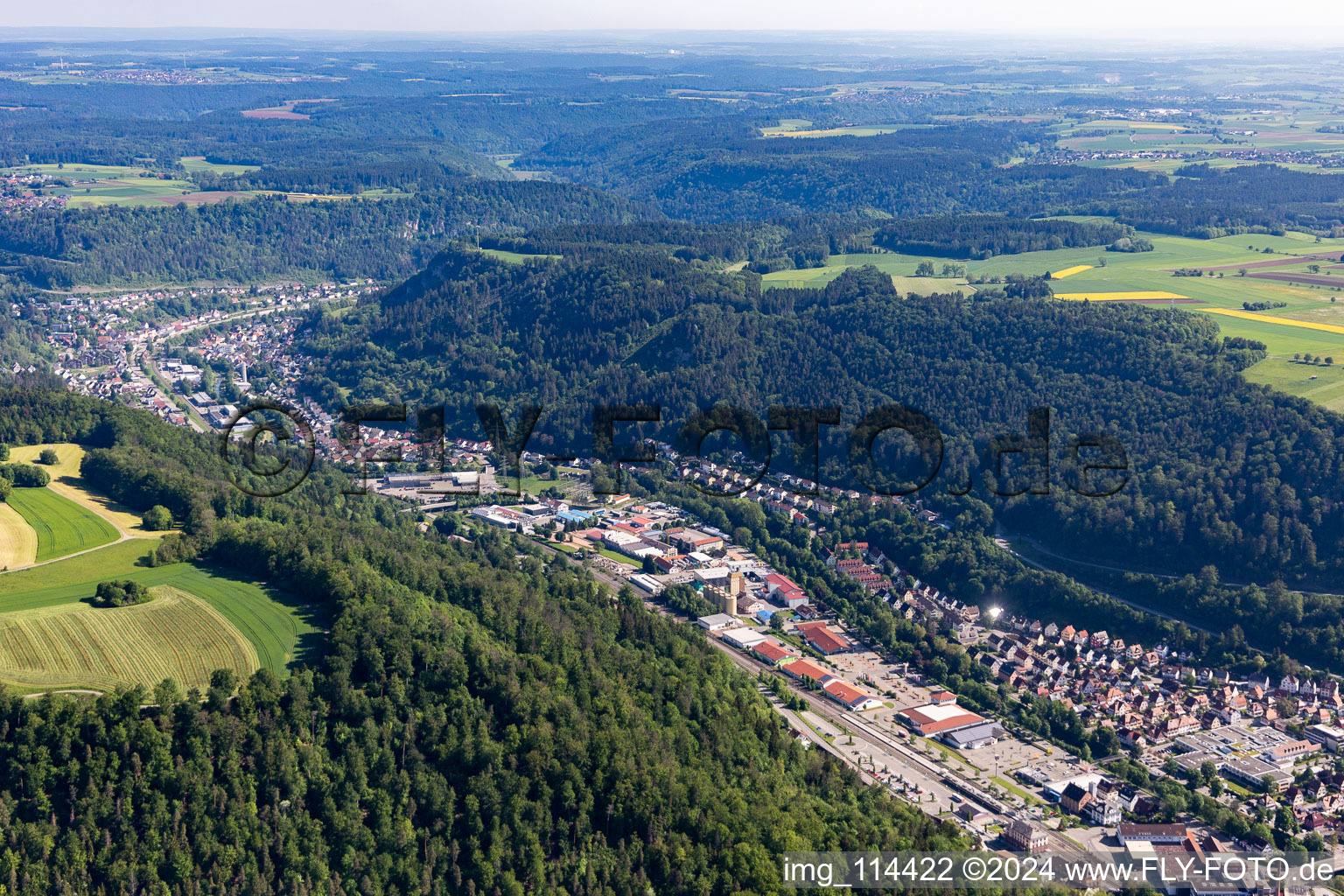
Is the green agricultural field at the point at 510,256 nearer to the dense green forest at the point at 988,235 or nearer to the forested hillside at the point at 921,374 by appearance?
the forested hillside at the point at 921,374

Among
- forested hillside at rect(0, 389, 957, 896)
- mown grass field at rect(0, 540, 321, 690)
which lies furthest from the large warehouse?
mown grass field at rect(0, 540, 321, 690)

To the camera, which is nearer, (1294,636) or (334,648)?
(334,648)

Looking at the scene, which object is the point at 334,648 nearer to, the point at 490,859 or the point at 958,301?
the point at 490,859

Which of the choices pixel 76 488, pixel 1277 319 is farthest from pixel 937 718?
pixel 1277 319

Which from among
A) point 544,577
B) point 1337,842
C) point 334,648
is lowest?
point 1337,842

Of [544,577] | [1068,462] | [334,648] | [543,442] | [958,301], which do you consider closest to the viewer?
[334,648]

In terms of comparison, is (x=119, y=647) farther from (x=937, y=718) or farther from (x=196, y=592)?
(x=937, y=718)

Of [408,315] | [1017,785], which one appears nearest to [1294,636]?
[1017,785]
